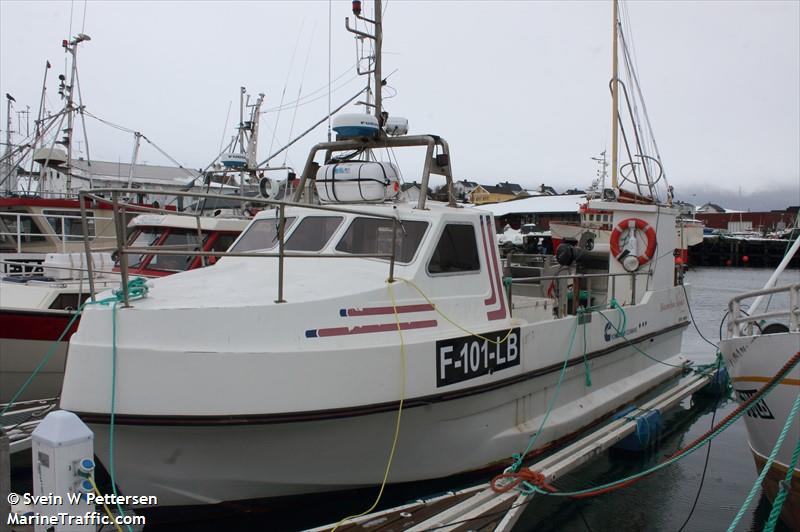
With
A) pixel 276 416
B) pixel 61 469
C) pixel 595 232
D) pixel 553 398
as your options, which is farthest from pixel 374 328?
pixel 595 232

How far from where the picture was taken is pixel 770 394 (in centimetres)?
537

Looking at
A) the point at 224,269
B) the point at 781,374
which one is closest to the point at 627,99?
the point at 781,374

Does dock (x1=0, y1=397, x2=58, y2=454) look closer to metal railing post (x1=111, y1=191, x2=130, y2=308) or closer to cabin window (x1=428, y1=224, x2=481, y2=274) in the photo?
metal railing post (x1=111, y1=191, x2=130, y2=308)

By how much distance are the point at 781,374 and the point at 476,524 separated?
8.59 ft

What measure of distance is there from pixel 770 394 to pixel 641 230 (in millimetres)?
3845

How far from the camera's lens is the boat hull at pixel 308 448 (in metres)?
4.34

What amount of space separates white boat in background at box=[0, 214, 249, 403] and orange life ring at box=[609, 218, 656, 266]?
5.45 metres

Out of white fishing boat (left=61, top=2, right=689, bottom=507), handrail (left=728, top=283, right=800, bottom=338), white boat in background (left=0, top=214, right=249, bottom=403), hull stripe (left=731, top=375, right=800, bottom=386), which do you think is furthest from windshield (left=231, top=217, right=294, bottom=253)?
hull stripe (left=731, top=375, right=800, bottom=386)

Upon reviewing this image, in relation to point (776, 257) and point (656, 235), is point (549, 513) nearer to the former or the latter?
point (656, 235)

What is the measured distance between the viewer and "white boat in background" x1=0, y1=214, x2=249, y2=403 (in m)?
7.71

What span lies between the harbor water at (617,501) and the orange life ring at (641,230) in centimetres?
250

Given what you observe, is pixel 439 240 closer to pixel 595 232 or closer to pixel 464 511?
pixel 464 511

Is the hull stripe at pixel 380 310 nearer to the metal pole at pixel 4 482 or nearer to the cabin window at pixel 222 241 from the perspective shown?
the metal pole at pixel 4 482

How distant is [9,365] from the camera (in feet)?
25.5
